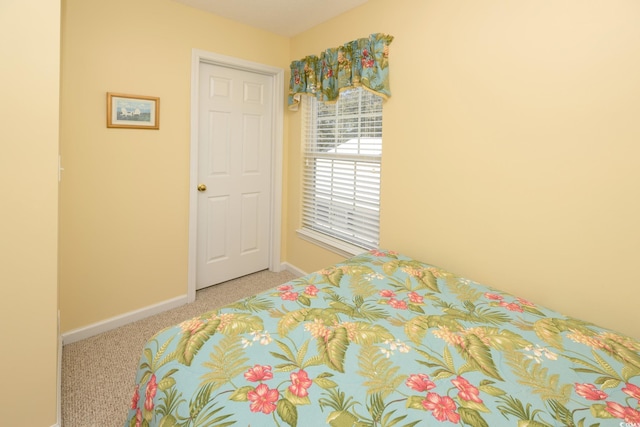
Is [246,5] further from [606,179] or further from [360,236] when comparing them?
[606,179]

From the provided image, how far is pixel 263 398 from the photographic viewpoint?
0.91 meters

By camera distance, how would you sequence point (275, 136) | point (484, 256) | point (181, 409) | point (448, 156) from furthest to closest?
1. point (275, 136)
2. point (448, 156)
3. point (484, 256)
4. point (181, 409)

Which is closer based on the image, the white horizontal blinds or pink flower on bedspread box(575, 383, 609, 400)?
pink flower on bedspread box(575, 383, 609, 400)

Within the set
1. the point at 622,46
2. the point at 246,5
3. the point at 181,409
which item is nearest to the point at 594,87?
the point at 622,46

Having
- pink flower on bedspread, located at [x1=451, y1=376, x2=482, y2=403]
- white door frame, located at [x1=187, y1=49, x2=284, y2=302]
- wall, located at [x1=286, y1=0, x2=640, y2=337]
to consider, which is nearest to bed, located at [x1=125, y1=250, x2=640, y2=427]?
pink flower on bedspread, located at [x1=451, y1=376, x2=482, y2=403]

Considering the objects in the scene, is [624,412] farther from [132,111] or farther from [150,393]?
[132,111]

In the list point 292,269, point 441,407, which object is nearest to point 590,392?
point 441,407

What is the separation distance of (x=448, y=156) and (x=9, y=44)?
214cm

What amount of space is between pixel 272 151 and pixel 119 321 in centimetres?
196

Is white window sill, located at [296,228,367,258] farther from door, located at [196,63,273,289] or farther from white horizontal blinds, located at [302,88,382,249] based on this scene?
door, located at [196,63,273,289]

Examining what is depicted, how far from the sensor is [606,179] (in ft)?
4.74

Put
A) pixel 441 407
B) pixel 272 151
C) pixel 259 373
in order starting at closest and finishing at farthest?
pixel 441 407 < pixel 259 373 < pixel 272 151

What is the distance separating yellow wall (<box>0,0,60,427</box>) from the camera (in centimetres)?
129

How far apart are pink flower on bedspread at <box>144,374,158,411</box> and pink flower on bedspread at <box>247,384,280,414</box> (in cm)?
33
